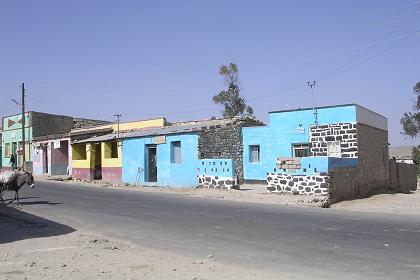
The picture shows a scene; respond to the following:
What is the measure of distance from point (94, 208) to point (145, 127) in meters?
26.9

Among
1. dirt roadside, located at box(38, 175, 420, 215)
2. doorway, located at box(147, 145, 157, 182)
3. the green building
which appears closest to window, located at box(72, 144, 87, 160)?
doorway, located at box(147, 145, 157, 182)

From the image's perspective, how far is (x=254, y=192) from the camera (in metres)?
25.7

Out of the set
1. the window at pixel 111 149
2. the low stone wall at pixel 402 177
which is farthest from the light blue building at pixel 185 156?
the low stone wall at pixel 402 177

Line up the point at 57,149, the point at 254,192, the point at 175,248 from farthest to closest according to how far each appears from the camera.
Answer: the point at 57,149
the point at 254,192
the point at 175,248

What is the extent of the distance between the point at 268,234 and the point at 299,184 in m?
11.5

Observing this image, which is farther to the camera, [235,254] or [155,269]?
[235,254]

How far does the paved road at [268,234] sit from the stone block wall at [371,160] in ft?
33.7

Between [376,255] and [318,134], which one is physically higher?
[318,134]

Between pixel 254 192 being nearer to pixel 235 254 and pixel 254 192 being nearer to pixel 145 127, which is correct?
pixel 235 254

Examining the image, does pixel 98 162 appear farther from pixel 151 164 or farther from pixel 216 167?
pixel 216 167

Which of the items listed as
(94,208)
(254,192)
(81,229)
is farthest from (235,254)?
(254,192)

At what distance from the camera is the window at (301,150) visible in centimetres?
3058

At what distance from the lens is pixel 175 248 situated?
34.3 feet

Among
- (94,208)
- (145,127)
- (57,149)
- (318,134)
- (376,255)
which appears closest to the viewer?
(376,255)
